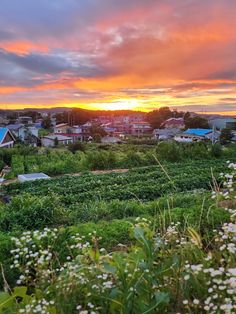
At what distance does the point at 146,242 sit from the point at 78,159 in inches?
782

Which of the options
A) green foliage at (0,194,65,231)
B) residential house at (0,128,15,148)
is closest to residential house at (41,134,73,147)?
residential house at (0,128,15,148)

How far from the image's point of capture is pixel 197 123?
167 ft

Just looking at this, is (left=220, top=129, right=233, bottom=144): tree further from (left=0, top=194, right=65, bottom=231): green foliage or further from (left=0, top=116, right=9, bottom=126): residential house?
(left=0, top=194, right=65, bottom=231): green foliage

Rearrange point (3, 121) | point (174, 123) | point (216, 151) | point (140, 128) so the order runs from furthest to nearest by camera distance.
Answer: point (140, 128)
point (3, 121)
point (174, 123)
point (216, 151)

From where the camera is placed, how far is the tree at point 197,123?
49.7m

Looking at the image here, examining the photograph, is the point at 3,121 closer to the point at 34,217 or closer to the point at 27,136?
the point at 27,136

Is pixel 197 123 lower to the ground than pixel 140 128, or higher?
higher

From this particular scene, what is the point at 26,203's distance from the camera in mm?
7180

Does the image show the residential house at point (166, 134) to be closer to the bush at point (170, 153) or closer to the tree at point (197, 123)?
the tree at point (197, 123)

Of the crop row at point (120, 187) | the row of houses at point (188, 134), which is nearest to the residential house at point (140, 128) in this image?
the row of houses at point (188, 134)

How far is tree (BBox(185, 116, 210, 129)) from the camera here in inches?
1956

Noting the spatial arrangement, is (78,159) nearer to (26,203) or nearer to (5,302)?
(26,203)

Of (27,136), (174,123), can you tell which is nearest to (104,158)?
(27,136)

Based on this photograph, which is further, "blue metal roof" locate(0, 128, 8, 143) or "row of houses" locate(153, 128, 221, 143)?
"row of houses" locate(153, 128, 221, 143)
